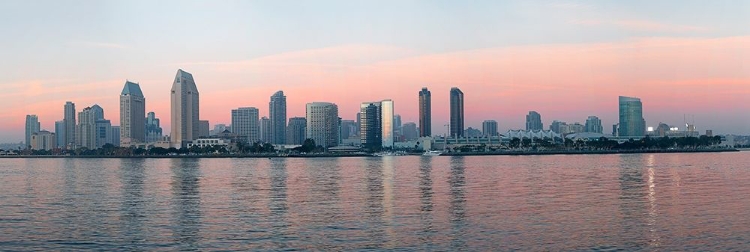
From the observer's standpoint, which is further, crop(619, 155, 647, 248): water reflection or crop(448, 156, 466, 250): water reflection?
crop(619, 155, 647, 248): water reflection

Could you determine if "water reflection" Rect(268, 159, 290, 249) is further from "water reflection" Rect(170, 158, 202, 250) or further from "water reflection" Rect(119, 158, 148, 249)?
"water reflection" Rect(119, 158, 148, 249)

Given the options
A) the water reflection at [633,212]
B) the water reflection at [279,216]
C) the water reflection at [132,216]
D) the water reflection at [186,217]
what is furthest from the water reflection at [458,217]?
the water reflection at [132,216]

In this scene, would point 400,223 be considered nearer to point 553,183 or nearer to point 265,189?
point 265,189

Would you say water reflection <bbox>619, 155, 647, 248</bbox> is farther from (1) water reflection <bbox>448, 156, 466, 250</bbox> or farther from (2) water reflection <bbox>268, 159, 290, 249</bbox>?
(2) water reflection <bbox>268, 159, 290, 249</bbox>

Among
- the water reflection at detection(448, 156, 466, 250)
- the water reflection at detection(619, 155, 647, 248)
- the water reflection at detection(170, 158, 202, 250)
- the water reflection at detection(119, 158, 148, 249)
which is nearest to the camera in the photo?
the water reflection at detection(448, 156, 466, 250)

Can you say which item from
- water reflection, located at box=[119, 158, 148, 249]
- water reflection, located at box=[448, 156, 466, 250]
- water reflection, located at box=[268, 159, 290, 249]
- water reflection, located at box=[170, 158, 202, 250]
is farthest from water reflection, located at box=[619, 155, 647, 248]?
water reflection, located at box=[119, 158, 148, 249]

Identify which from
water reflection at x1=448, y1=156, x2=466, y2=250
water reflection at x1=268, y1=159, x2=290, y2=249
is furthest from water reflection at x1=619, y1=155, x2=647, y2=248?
water reflection at x1=268, y1=159, x2=290, y2=249

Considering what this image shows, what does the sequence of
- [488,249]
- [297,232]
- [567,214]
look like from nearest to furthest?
[488,249] → [297,232] → [567,214]

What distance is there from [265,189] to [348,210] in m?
19.7

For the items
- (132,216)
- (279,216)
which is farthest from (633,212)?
(132,216)

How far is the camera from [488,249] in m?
27.2

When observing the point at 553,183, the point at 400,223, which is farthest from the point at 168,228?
the point at 553,183

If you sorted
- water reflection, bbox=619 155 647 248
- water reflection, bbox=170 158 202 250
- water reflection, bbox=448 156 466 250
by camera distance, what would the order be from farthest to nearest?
water reflection, bbox=170 158 202 250, water reflection, bbox=619 155 647 248, water reflection, bbox=448 156 466 250

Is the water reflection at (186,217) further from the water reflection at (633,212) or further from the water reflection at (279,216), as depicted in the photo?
the water reflection at (633,212)
